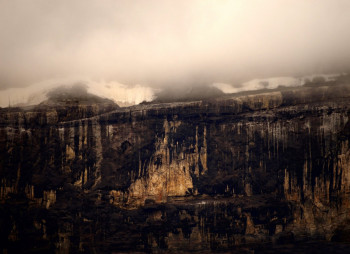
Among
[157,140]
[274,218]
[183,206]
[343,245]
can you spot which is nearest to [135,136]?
[157,140]

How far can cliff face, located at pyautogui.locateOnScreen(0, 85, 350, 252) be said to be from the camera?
9506cm

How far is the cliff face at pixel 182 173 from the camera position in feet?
312

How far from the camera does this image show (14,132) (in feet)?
322

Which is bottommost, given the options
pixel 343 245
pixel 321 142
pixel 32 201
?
pixel 343 245

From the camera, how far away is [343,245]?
301 feet

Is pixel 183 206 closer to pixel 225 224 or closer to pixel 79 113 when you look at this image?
pixel 225 224

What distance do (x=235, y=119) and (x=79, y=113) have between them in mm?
21332

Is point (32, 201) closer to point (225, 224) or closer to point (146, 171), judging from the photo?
point (146, 171)

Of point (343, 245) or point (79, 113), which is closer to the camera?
point (343, 245)

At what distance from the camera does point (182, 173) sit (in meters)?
97.7

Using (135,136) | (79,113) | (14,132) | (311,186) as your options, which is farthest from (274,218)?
(14,132)

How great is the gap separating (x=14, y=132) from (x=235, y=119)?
3003 centimetres

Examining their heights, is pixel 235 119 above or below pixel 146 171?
above

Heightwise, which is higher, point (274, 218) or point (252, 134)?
point (252, 134)
